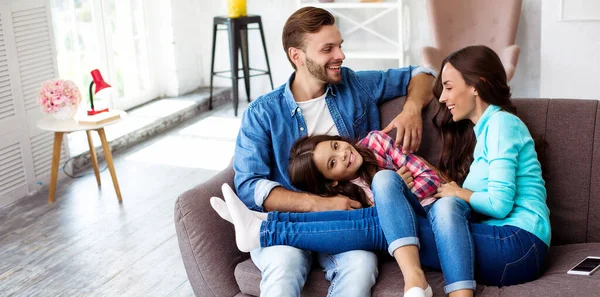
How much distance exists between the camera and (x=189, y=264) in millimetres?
2555

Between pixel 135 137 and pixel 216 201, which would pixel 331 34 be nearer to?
pixel 216 201

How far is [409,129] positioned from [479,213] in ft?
1.35

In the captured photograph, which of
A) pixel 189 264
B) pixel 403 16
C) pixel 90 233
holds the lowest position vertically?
pixel 90 233

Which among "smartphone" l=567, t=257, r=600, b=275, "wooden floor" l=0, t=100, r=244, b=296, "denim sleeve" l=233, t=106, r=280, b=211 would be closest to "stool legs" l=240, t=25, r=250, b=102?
"wooden floor" l=0, t=100, r=244, b=296

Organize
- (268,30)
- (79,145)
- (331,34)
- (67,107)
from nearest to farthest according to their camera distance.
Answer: (331,34) → (67,107) → (79,145) → (268,30)

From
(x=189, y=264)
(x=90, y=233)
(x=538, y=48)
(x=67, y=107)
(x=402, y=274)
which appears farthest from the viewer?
(x=538, y=48)

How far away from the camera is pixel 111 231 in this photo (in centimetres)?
382

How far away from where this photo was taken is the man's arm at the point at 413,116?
273 cm

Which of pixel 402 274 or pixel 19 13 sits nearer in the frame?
pixel 402 274

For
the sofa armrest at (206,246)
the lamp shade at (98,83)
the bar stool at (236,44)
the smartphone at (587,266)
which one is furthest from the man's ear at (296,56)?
the bar stool at (236,44)

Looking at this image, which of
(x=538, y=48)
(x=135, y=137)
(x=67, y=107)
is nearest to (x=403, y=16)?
(x=538, y=48)

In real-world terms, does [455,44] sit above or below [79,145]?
above

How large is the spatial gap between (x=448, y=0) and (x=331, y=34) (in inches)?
94.6

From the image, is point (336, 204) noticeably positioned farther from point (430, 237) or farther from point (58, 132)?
point (58, 132)
